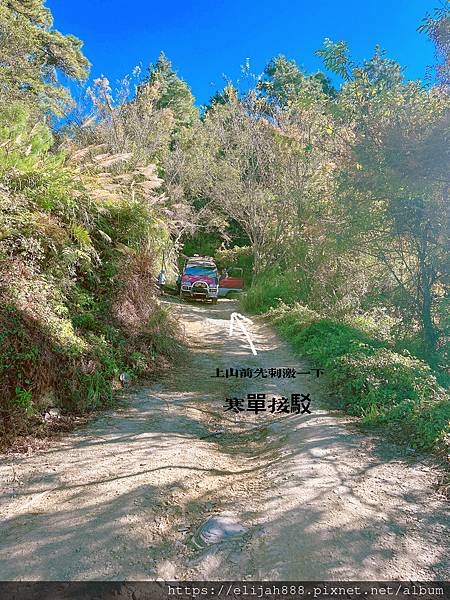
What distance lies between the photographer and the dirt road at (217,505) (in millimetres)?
2479

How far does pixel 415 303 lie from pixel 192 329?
5464mm

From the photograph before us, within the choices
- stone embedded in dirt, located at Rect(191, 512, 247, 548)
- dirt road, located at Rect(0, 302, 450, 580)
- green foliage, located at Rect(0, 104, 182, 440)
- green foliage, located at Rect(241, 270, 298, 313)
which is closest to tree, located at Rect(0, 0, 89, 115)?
green foliage, located at Rect(0, 104, 182, 440)

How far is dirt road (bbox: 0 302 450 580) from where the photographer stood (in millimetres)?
2479

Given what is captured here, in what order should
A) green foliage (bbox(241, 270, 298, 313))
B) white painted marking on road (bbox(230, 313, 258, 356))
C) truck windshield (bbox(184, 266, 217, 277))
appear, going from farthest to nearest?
1. truck windshield (bbox(184, 266, 217, 277))
2. green foliage (bbox(241, 270, 298, 313))
3. white painted marking on road (bbox(230, 313, 258, 356))

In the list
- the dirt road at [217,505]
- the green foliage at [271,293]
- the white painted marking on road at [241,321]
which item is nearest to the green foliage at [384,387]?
the dirt road at [217,505]

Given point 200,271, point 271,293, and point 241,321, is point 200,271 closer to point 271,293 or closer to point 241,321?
point 271,293

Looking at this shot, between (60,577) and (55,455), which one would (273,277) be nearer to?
(55,455)

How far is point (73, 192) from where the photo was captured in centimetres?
593

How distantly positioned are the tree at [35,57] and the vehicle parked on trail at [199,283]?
335 inches

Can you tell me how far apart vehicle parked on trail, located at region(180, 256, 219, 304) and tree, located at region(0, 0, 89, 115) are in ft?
28.0

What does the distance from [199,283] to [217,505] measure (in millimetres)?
14326

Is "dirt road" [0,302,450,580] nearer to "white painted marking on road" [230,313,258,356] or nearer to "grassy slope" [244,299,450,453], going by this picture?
"grassy slope" [244,299,450,453]

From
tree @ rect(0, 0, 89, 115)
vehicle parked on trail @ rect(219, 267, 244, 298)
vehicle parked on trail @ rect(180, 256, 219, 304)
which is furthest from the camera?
vehicle parked on trail @ rect(219, 267, 244, 298)

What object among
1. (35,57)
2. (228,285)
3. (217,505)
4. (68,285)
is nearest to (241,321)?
(228,285)
